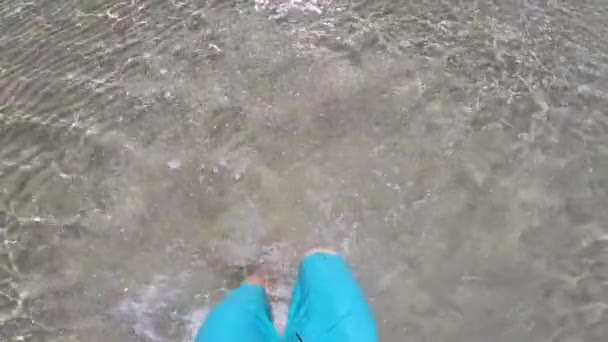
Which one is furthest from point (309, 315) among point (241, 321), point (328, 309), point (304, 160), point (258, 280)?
point (304, 160)

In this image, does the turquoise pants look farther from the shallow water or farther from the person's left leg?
the shallow water

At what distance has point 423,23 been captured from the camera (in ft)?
9.16

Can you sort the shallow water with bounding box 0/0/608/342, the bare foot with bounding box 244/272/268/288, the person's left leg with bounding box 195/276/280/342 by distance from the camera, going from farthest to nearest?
the shallow water with bounding box 0/0/608/342
the bare foot with bounding box 244/272/268/288
the person's left leg with bounding box 195/276/280/342

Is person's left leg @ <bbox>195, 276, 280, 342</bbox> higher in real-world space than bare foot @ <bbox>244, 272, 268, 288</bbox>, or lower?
higher

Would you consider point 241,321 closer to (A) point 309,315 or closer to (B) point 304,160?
(A) point 309,315

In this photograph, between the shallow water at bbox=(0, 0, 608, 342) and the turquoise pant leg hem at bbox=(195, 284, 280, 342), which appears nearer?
the turquoise pant leg hem at bbox=(195, 284, 280, 342)

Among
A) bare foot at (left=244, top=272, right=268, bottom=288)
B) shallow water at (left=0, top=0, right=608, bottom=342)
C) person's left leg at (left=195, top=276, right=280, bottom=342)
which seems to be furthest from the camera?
shallow water at (left=0, top=0, right=608, bottom=342)

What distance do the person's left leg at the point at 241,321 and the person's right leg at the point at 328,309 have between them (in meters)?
0.08

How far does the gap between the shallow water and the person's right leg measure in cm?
29

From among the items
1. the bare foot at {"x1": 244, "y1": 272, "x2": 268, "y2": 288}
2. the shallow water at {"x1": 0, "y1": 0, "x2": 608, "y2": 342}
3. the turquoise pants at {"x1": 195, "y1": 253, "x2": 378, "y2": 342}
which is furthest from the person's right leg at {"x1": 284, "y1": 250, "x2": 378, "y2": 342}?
the shallow water at {"x1": 0, "y1": 0, "x2": 608, "y2": 342}

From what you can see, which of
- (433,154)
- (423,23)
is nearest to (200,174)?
(433,154)

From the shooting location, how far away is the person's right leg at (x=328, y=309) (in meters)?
1.69

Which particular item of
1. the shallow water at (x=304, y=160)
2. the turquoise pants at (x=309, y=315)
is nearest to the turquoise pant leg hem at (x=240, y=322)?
the turquoise pants at (x=309, y=315)

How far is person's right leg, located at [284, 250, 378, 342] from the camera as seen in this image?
169 cm
